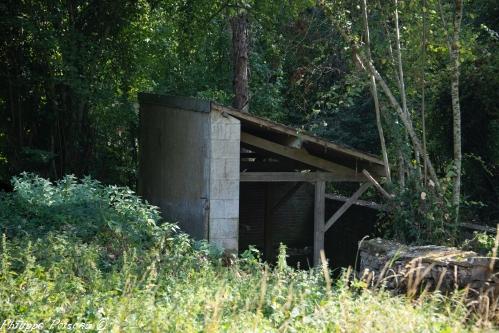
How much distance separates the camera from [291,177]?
40.4ft

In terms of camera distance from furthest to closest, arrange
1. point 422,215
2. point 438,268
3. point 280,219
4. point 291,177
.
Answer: point 280,219, point 291,177, point 422,215, point 438,268

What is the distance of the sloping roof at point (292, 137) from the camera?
1106cm

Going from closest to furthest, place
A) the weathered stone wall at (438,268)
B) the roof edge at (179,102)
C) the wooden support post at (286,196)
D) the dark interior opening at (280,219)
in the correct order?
1. the weathered stone wall at (438,268)
2. the roof edge at (179,102)
3. the wooden support post at (286,196)
4. the dark interior opening at (280,219)

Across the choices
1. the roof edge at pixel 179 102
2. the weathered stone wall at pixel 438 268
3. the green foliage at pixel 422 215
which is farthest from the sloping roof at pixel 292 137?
the weathered stone wall at pixel 438 268

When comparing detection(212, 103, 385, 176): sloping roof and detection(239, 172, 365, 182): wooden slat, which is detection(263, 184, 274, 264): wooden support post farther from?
detection(239, 172, 365, 182): wooden slat

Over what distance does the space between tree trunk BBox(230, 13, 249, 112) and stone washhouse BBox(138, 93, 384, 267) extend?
136 cm

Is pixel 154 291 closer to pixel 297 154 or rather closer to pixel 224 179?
pixel 224 179

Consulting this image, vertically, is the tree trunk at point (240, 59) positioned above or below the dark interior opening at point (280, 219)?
above

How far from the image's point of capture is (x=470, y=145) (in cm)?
1414

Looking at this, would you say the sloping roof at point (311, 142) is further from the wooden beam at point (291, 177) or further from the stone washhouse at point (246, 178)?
the wooden beam at point (291, 177)

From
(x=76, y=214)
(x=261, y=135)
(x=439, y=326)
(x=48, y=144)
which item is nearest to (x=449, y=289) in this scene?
(x=439, y=326)

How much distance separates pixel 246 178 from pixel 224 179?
0.88 meters

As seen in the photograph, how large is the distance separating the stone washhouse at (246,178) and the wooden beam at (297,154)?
0.02 metres

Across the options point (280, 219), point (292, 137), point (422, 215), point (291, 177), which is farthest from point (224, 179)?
point (280, 219)
